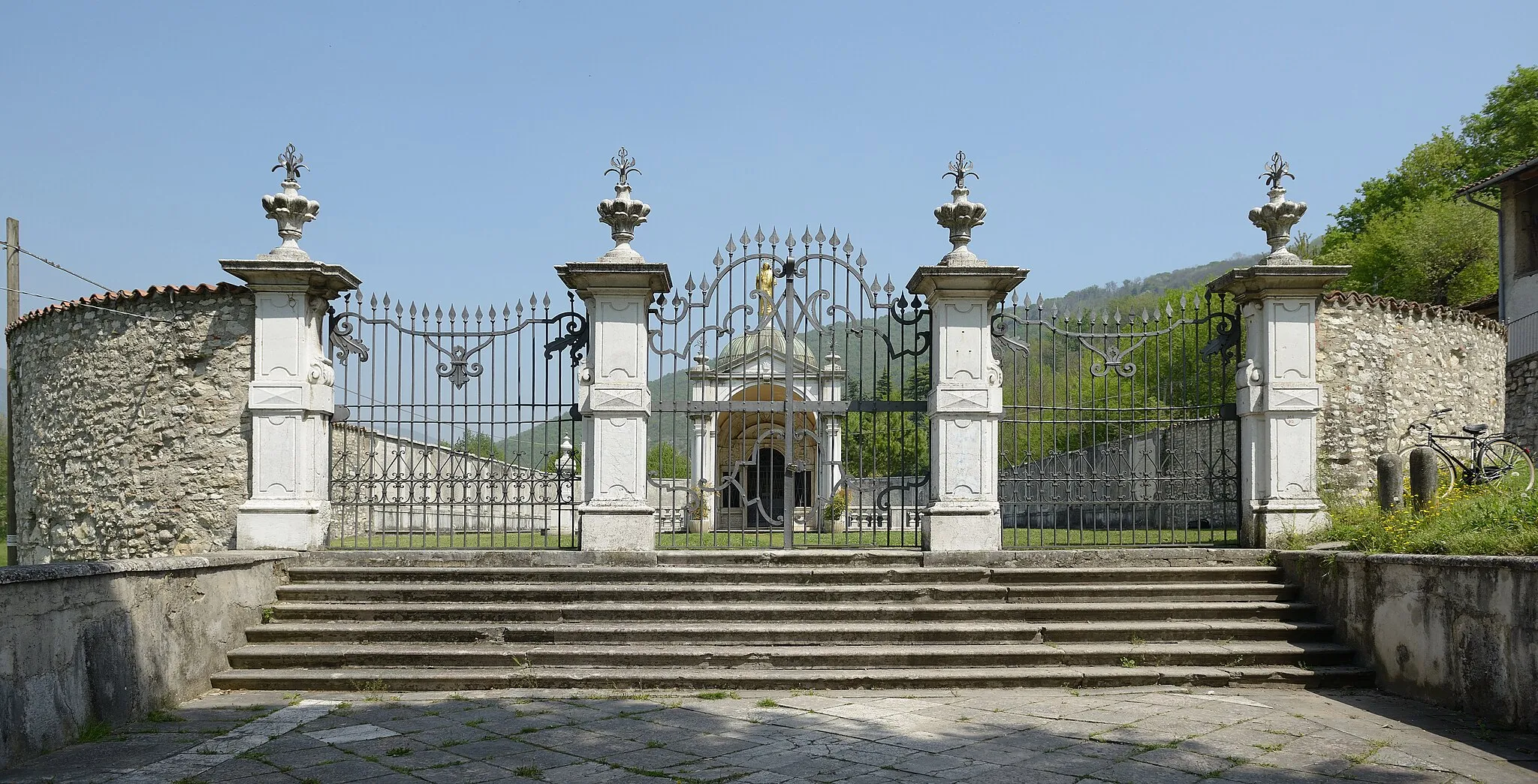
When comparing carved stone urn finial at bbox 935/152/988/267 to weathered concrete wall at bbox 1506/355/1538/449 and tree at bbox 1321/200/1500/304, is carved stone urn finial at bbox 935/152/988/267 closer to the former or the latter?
weathered concrete wall at bbox 1506/355/1538/449

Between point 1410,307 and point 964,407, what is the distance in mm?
8401

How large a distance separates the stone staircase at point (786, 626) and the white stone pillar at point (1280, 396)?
0.64 metres

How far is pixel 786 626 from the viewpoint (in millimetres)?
7914

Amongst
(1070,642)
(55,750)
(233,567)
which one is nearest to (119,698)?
(55,750)

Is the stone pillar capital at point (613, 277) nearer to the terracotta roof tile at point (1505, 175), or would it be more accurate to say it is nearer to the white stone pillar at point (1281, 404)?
the white stone pillar at point (1281, 404)

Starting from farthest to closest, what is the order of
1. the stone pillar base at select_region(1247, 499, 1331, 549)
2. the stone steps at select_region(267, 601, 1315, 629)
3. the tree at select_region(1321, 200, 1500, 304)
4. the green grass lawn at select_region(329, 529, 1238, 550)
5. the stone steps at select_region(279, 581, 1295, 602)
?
the tree at select_region(1321, 200, 1500, 304), the green grass lawn at select_region(329, 529, 1238, 550), the stone pillar base at select_region(1247, 499, 1331, 549), the stone steps at select_region(279, 581, 1295, 602), the stone steps at select_region(267, 601, 1315, 629)

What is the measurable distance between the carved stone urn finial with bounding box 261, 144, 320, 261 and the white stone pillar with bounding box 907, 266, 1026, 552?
551 cm

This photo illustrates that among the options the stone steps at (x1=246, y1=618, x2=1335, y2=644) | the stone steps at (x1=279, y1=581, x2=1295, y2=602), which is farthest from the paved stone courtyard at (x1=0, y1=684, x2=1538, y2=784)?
the stone steps at (x1=279, y1=581, x2=1295, y2=602)

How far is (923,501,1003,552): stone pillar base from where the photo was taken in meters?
9.01

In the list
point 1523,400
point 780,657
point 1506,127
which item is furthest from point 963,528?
point 1506,127

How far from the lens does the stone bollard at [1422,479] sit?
811 cm

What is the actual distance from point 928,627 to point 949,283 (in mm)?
3075

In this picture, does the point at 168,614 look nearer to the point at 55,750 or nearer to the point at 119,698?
the point at 119,698

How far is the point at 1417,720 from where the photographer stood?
6289mm
